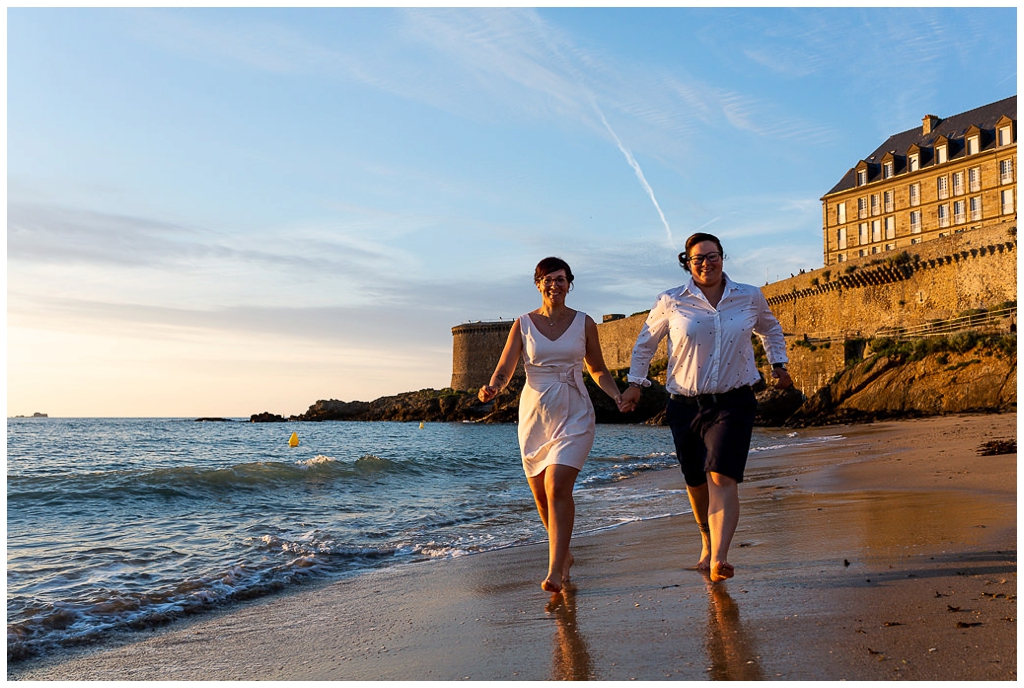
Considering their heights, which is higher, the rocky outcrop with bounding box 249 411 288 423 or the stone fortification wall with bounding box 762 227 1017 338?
the stone fortification wall with bounding box 762 227 1017 338

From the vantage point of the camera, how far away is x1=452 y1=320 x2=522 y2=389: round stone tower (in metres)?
67.7

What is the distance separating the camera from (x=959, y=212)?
4328 centimetres

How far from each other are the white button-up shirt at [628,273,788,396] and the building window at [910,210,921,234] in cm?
4739

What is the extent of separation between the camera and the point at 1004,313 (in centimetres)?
2973

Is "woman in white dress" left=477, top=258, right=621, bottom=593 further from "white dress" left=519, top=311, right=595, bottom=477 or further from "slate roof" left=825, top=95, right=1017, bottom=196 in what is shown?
"slate roof" left=825, top=95, right=1017, bottom=196

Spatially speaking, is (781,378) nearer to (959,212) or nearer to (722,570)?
(722,570)

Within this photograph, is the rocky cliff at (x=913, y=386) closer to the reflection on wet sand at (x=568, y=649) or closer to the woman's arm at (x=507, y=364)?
the woman's arm at (x=507, y=364)

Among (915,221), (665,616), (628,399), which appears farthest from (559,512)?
(915,221)

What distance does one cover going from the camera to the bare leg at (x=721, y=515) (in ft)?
12.6

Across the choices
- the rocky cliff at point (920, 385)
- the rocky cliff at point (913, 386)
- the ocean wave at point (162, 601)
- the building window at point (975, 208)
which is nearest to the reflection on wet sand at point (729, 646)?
the ocean wave at point (162, 601)

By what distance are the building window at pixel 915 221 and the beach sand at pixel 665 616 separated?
1756 inches

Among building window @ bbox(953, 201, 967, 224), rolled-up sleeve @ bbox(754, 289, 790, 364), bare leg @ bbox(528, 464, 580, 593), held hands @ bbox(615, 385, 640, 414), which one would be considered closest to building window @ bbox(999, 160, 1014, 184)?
building window @ bbox(953, 201, 967, 224)

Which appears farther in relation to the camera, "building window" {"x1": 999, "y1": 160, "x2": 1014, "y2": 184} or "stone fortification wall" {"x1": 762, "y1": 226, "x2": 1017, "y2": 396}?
"building window" {"x1": 999, "y1": 160, "x2": 1014, "y2": 184}

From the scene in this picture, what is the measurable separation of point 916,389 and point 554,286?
87.4 ft
